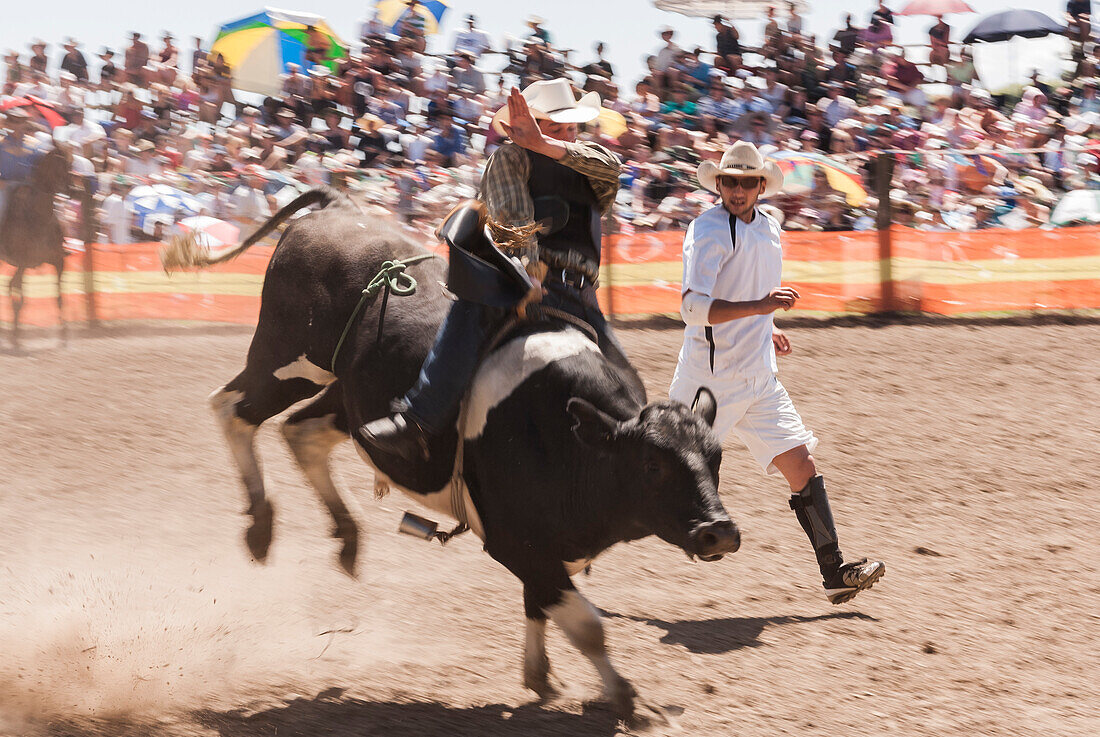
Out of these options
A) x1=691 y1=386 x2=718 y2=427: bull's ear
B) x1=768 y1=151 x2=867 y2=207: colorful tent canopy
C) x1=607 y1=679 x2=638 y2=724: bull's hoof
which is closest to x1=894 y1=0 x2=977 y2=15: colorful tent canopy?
x1=768 y1=151 x2=867 y2=207: colorful tent canopy

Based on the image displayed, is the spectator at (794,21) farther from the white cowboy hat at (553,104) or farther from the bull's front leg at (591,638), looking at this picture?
the bull's front leg at (591,638)

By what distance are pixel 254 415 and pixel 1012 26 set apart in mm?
12924

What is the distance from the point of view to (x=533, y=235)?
419 centimetres

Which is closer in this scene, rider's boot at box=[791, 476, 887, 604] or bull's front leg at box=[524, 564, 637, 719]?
bull's front leg at box=[524, 564, 637, 719]

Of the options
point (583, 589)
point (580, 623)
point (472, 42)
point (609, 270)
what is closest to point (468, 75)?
point (472, 42)

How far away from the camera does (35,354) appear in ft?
33.7

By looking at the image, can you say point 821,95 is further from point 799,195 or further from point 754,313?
point 754,313

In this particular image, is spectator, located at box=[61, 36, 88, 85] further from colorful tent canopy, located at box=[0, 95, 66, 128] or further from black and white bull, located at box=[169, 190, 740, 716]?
black and white bull, located at box=[169, 190, 740, 716]

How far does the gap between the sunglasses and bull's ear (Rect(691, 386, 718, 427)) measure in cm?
122

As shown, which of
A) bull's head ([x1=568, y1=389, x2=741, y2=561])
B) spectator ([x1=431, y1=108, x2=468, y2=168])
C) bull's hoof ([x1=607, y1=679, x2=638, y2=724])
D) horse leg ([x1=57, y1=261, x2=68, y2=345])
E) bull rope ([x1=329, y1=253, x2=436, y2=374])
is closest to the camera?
bull's head ([x1=568, y1=389, x2=741, y2=561])

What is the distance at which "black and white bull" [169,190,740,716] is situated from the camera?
11.8 ft

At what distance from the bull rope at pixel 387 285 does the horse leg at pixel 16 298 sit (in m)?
7.15

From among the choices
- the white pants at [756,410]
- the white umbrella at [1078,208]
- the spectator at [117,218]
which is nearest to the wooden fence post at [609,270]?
the white umbrella at [1078,208]

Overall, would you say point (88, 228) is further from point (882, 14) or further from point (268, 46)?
point (882, 14)
